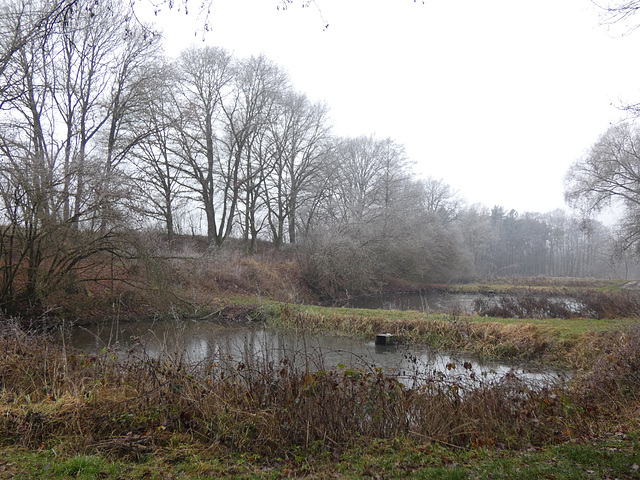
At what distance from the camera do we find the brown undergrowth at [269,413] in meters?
4.09

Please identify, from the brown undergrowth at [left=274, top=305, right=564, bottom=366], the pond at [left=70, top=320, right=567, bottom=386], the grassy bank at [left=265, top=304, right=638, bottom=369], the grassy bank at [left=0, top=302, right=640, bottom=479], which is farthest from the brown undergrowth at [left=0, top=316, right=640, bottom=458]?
the brown undergrowth at [left=274, top=305, right=564, bottom=366]

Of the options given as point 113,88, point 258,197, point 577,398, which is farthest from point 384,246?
point 577,398

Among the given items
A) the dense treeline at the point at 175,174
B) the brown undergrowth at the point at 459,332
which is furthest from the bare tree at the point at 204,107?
the brown undergrowth at the point at 459,332

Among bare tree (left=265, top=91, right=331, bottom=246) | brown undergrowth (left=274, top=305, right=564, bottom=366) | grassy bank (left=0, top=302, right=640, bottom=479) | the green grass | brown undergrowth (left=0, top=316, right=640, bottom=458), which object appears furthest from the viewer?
bare tree (left=265, top=91, right=331, bottom=246)

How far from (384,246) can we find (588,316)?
Result: 50.0 ft

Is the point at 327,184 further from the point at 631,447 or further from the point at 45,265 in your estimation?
the point at 631,447

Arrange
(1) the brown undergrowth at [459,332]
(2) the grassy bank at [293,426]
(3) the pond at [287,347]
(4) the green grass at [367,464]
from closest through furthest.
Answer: (4) the green grass at [367,464] → (2) the grassy bank at [293,426] → (3) the pond at [287,347] → (1) the brown undergrowth at [459,332]

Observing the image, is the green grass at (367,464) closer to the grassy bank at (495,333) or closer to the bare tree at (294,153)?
the grassy bank at (495,333)

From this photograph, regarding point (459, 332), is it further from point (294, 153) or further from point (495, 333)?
point (294, 153)

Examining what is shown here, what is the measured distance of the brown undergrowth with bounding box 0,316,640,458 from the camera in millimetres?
4094

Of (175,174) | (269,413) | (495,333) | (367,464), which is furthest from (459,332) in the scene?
(175,174)

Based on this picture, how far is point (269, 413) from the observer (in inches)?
176

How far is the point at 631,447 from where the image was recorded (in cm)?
352

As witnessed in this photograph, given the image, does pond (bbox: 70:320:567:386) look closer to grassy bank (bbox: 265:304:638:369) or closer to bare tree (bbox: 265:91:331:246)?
grassy bank (bbox: 265:304:638:369)
